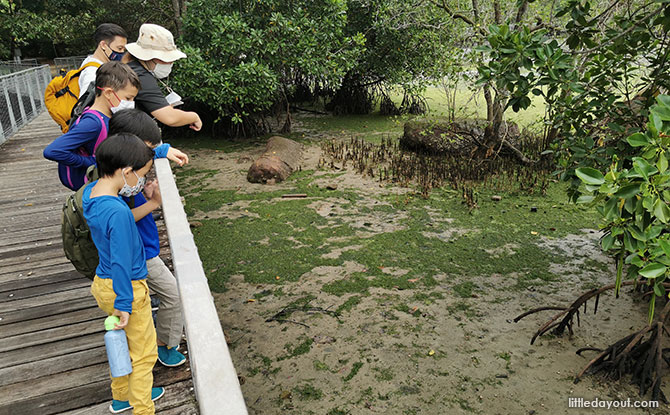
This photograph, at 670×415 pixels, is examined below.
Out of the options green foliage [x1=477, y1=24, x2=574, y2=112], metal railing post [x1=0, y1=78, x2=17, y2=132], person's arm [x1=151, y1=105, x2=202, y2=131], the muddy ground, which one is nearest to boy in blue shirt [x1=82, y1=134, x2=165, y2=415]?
person's arm [x1=151, y1=105, x2=202, y2=131]

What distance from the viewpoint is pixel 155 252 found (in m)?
2.25

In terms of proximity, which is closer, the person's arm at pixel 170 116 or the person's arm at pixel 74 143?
the person's arm at pixel 74 143

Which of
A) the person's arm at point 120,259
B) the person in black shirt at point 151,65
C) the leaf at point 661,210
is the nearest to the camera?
the leaf at point 661,210

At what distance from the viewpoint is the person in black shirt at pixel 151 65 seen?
2.70 metres

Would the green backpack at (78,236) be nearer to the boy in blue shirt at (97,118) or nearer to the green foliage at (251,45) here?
the boy in blue shirt at (97,118)

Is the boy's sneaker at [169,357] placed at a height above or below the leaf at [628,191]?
below

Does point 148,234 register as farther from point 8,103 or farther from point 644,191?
point 8,103

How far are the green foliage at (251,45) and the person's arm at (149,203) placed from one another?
6.18 metres

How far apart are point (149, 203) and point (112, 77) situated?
65cm

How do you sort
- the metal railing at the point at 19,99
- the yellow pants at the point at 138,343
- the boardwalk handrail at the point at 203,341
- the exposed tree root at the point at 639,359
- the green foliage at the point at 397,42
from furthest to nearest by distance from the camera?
the green foliage at the point at 397,42 → the metal railing at the point at 19,99 → the exposed tree root at the point at 639,359 → the yellow pants at the point at 138,343 → the boardwalk handrail at the point at 203,341

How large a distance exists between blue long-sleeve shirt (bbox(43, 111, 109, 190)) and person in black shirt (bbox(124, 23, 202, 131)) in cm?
40

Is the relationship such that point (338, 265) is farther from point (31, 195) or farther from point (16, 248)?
→ point (31, 195)

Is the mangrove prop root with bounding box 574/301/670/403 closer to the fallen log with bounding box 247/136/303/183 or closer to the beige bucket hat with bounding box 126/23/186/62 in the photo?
the beige bucket hat with bounding box 126/23/186/62

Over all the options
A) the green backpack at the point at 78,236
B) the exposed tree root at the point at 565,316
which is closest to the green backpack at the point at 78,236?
the green backpack at the point at 78,236
